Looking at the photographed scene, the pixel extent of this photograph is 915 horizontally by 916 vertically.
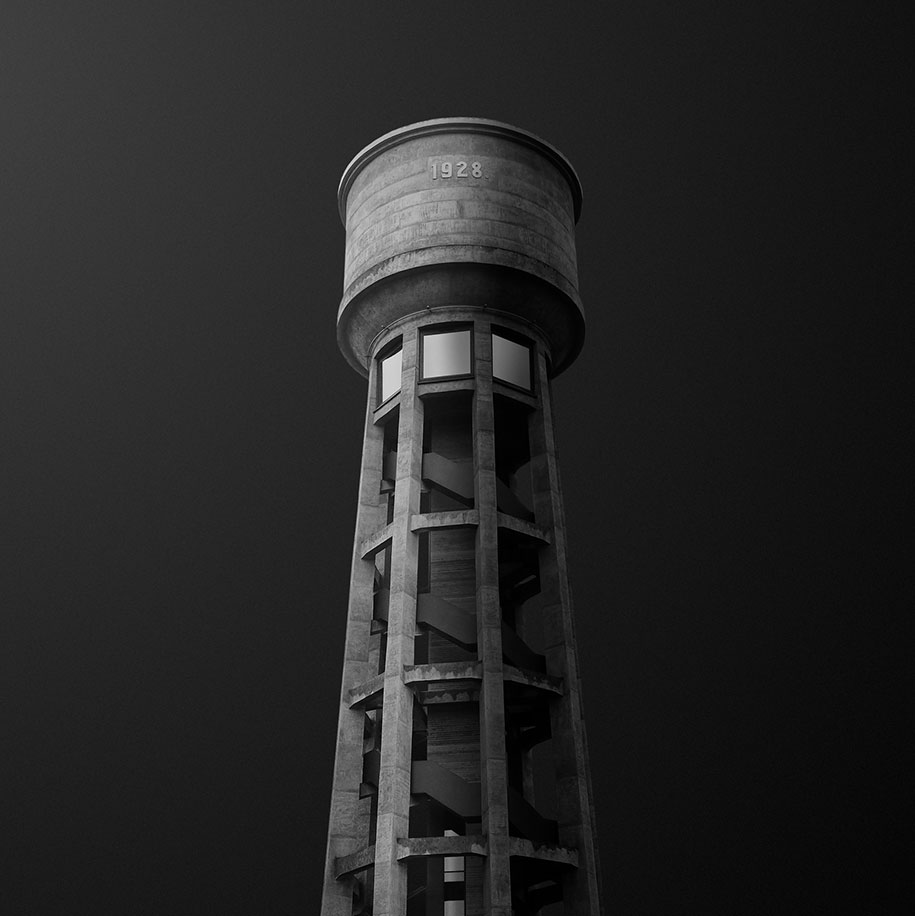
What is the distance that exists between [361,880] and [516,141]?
75.7ft

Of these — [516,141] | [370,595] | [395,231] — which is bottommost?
[370,595]

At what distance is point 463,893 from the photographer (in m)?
33.7

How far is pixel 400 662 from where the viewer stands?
32250 mm

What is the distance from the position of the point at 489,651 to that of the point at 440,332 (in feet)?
34.5

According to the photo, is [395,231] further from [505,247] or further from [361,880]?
[361,880]

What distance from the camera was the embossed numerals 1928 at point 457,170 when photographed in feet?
124

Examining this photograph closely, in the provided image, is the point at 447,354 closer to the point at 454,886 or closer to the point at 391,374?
the point at 391,374

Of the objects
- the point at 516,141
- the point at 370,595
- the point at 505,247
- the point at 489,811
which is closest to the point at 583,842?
the point at 489,811

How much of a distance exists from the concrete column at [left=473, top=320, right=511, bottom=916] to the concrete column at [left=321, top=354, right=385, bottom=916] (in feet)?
12.4

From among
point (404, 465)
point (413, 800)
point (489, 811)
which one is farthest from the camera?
point (404, 465)

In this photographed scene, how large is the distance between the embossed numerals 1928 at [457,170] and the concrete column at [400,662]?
510cm

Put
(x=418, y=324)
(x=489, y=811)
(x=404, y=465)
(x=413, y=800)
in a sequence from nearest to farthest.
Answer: (x=489, y=811) < (x=413, y=800) < (x=404, y=465) < (x=418, y=324)

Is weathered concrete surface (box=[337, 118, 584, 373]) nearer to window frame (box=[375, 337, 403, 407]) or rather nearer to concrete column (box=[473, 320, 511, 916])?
window frame (box=[375, 337, 403, 407])

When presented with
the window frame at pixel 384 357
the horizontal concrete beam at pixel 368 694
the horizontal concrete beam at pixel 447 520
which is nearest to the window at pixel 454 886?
the horizontal concrete beam at pixel 368 694
